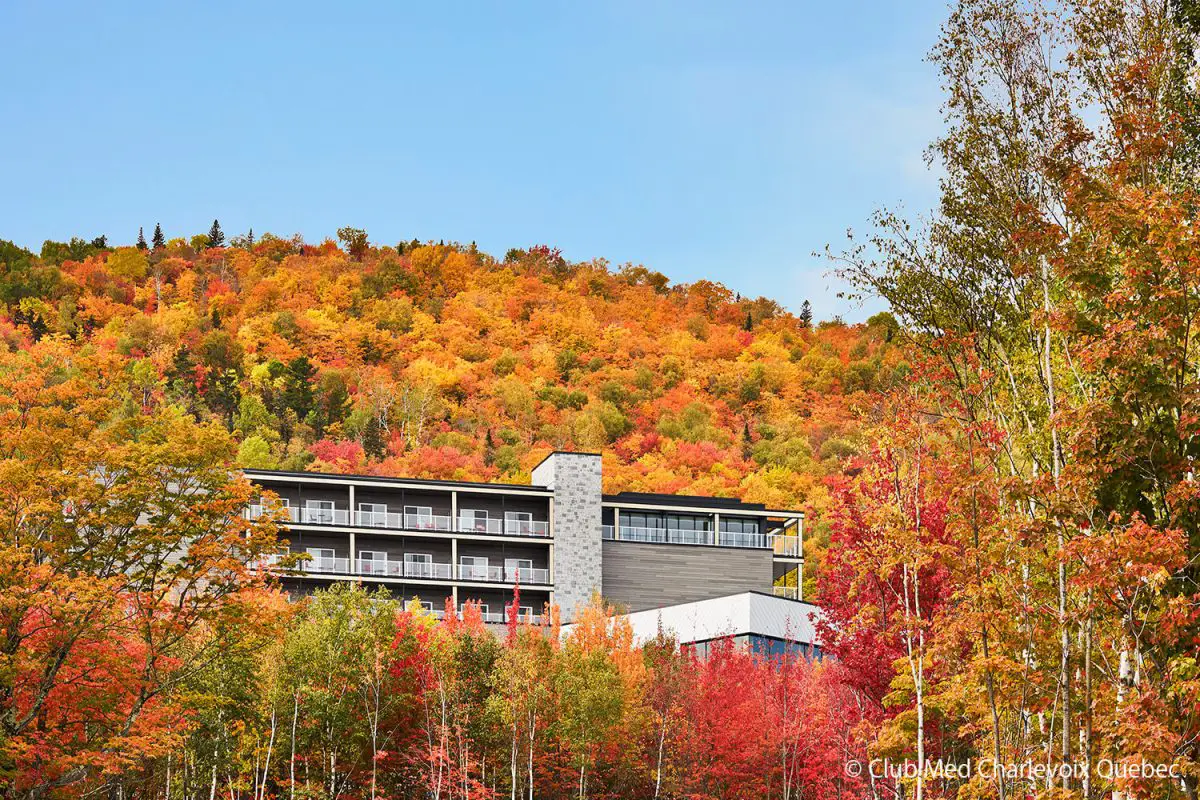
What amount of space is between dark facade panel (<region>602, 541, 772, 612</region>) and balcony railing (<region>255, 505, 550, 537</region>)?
471 cm

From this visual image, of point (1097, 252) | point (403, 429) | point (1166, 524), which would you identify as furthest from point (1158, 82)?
point (403, 429)

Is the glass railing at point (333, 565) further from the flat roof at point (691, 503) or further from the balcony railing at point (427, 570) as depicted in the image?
the flat roof at point (691, 503)

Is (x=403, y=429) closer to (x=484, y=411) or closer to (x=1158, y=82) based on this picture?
(x=484, y=411)

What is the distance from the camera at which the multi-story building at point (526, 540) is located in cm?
7788

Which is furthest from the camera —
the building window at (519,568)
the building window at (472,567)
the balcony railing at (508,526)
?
the balcony railing at (508,526)

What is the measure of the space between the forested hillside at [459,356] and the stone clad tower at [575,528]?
24.4 meters

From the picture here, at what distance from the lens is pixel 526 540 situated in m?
80.2

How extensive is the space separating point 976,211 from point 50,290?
429 ft

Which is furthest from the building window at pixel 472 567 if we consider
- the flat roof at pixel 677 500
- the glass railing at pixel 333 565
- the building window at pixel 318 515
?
the flat roof at pixel 677 500

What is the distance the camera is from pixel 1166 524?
1692 cm

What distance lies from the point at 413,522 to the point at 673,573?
1511cm

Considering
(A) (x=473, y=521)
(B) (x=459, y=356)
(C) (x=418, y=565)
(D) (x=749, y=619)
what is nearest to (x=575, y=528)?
(A) (x=473, y=521)

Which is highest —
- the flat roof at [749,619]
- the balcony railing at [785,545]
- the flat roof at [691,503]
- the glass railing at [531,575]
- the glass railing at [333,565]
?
the flat roof at [691,503]

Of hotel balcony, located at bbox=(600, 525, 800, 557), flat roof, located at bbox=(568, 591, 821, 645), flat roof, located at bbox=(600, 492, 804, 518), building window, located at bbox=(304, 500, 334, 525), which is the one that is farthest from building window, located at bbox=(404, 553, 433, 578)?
flat roof, located at bbox=(568, 591, 821, 645)
